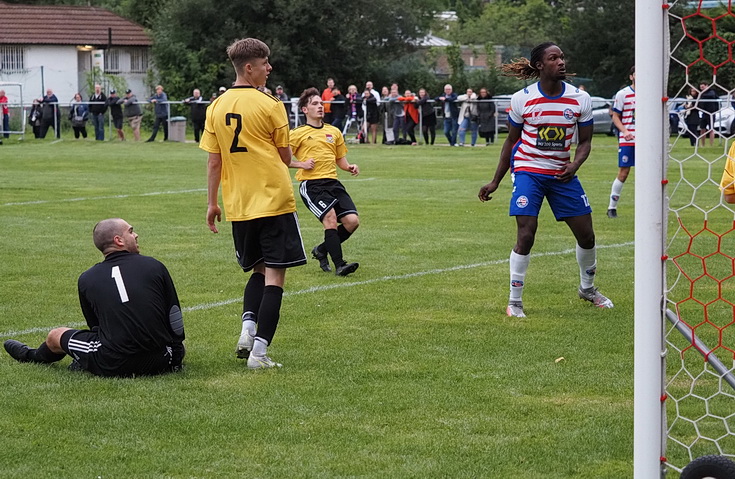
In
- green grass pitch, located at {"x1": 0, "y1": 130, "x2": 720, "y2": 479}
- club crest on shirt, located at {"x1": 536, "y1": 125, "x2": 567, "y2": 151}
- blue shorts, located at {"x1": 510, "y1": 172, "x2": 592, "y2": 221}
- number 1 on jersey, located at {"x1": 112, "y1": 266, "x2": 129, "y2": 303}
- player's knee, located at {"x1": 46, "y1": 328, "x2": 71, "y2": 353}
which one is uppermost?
club crest on shirt, located at {"x1": 536, "y1": 125, "x2": 567, "y2": 151}

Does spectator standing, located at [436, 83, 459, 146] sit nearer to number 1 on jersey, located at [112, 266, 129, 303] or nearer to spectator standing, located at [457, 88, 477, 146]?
spectator standing, located at [457, 88, 477, 146]

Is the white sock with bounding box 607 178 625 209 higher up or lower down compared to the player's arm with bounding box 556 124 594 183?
lower down

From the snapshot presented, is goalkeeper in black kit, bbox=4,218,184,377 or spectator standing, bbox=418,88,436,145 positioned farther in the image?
spectator standing, bbox=418,88,436,145

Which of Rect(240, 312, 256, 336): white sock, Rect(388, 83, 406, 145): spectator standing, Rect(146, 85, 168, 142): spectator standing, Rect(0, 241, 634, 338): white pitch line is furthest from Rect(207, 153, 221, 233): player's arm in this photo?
Rect(146, 85, 168, 142): spectator standing

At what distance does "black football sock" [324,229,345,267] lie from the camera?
33.5 ft

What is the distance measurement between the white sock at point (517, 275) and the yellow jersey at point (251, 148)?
7.30 ft

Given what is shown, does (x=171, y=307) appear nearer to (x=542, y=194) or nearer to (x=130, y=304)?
(x=130, y=304)

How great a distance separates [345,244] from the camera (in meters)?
12.2

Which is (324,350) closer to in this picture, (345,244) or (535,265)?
(535,265)

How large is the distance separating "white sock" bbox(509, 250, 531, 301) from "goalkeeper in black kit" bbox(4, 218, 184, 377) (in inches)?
110

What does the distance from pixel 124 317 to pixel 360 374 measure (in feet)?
4.46

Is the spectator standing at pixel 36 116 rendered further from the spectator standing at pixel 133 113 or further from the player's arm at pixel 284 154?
the player's arm at pixel 284 154

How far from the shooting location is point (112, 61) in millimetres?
57250

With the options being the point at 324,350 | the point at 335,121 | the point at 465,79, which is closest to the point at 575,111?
the point at 324,350
